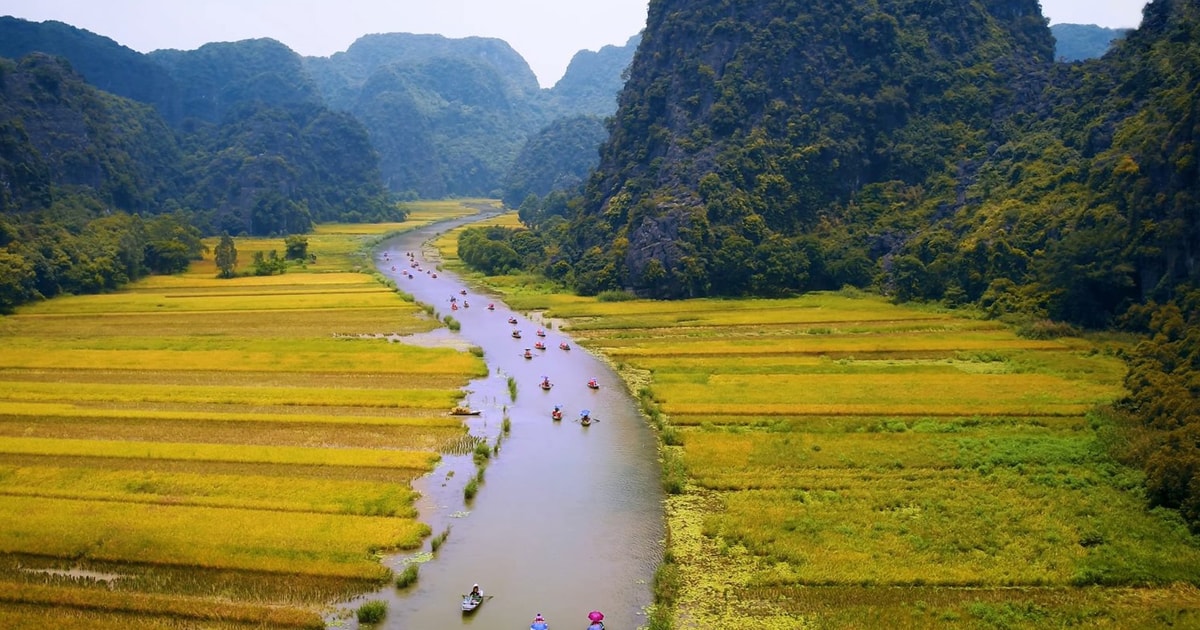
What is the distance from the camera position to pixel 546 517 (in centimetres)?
3216

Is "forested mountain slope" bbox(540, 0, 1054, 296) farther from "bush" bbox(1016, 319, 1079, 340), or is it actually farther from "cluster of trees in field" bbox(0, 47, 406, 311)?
"cluster of trees in field" bbox(0, 47, 406, 311)

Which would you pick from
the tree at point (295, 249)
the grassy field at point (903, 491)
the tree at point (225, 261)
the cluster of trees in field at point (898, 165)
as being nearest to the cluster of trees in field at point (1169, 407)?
the grassy field at point (903, 491)

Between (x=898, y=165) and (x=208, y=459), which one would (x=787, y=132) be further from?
(x=208, y=459)

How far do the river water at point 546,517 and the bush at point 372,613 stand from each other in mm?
234

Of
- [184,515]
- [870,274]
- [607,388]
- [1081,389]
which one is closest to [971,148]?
[870,274]

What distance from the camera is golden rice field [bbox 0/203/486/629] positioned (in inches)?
1043

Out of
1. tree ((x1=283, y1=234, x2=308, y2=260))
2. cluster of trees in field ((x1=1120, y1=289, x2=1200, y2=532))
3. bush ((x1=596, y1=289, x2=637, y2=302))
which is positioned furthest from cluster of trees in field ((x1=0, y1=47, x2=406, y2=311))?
cluster of trees in field ((x1=1120, y1=289, x2=1200, y2=532))

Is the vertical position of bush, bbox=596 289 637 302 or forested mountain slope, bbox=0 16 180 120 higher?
forested mountain slope, bbox=0 16 180 120

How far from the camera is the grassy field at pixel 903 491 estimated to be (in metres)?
25.6

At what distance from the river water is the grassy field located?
1280 millimetres

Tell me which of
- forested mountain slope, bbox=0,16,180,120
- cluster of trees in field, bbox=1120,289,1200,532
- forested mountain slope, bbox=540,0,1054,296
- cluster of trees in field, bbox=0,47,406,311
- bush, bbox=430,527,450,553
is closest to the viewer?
bush, bbox=430,527,450,553

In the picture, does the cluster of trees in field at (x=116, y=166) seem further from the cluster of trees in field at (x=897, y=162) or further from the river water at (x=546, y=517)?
the river water at (x=546, y=517)

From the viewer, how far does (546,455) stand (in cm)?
3938

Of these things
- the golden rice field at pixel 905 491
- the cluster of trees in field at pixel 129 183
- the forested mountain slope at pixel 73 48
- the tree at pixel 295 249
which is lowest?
the golden rice field at pixel 905 491
